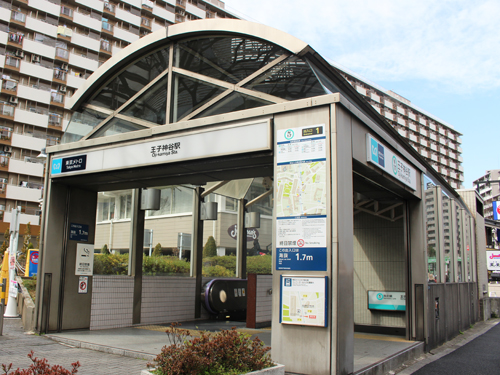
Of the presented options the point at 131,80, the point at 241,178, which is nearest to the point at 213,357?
the point at 241,178

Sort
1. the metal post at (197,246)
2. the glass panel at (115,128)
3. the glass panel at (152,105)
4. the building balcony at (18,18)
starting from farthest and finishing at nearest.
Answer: the building balcony at (18,18)
the metal post at (197,246)
the glass panel at (115,128)
the glass panel at (152,105)

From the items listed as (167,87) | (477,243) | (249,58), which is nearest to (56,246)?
(167,87)

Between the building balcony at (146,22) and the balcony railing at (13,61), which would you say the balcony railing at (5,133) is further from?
the building balcony at (146,22)

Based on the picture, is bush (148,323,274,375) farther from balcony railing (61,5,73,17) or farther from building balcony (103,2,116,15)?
building balcony (103,2,116,15)

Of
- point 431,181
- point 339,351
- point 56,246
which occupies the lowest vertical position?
point 339,351

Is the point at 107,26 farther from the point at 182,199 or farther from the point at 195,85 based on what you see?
the point at 195,85

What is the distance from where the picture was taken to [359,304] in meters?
11.4

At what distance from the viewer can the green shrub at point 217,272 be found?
44.4 feet

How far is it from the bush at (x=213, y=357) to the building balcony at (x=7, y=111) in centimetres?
4864

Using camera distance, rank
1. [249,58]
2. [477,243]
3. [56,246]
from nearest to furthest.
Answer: [249,58] → [56,246] → [477,243]

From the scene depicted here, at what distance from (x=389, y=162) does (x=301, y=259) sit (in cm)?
305

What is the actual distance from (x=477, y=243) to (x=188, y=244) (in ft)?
40.3

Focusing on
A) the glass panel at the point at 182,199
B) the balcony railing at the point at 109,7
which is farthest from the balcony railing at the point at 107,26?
the glass panel at the point at 182,199

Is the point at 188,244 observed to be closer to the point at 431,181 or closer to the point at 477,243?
the point at 431,181
